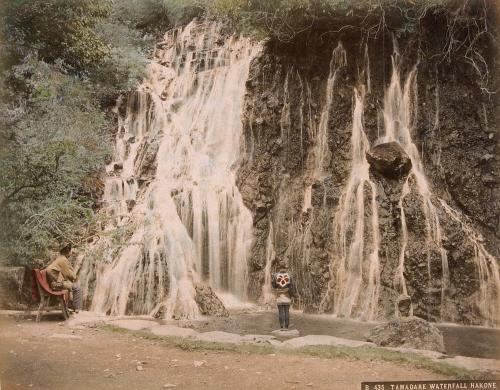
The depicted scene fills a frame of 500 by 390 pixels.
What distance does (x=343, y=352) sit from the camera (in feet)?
19.1

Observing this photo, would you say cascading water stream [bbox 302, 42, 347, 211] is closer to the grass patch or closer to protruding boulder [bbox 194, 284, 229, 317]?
protruding boulder [bbox 194, 284, 229, 317]

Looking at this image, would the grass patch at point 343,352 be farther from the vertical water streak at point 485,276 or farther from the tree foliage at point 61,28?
the tree foliage at point 61,28

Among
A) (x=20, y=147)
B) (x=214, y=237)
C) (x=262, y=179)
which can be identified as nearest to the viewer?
(x=20, y=147)

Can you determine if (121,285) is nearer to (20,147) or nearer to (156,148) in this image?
(20,147)

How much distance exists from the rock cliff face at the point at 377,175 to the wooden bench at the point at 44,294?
300 centimetres

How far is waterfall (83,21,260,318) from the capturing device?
8305mm

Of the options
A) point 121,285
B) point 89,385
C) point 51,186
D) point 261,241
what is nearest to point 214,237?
point 261,241

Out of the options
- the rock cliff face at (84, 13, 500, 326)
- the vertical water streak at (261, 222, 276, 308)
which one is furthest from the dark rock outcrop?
the vertical water streak at (261, 222, 276, 308)

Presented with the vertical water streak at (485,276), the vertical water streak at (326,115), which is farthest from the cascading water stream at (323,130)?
the vertical water streak at (485,276)

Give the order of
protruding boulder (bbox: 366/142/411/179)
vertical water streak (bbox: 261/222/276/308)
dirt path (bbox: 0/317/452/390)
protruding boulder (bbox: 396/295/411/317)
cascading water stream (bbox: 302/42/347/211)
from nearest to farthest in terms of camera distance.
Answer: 1. dirt path (bbox: 0/317/452/390)
2. protruding boulder (bbox: 396/295/411/317)
3. vertical water streak (bbox: 261/222/276/308)
4. protruding boulder (bbox: 366/142/411/179)
5. cascading water stream (bbox: 302/42/347/211)

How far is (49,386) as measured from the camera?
5.15 meters

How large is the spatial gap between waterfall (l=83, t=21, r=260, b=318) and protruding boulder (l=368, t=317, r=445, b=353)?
2.93m

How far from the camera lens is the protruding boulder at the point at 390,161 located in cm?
941

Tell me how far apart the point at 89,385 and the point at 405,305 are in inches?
196
